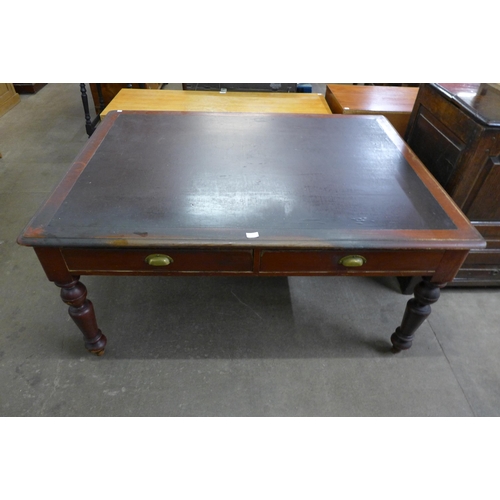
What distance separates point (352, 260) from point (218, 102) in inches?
66.0

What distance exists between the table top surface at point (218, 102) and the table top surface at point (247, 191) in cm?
62

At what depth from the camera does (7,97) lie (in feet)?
12.0

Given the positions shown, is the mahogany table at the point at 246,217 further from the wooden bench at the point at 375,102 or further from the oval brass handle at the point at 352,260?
the wooden bench at the point at 375,102

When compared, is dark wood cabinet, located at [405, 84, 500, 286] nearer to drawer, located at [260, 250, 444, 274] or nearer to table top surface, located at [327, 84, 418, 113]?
table top surface, located at [327, 84, 418, 113]

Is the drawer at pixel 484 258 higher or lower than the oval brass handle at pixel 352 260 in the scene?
lower

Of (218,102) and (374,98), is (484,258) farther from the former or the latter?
(218,102)

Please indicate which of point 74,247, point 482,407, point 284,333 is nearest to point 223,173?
point 74,247

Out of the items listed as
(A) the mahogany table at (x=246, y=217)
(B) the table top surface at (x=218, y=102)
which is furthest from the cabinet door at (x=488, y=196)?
(B) the table top surface at (x=218, y=102)

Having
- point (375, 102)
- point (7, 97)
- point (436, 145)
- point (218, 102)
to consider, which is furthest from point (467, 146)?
point (7, 97)

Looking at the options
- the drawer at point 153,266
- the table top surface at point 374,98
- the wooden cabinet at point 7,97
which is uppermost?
the table top surface at point 374,98

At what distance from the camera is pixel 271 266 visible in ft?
3.88

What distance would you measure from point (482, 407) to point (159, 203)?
1496mm

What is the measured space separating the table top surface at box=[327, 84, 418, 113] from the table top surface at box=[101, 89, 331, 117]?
→ 141 mm

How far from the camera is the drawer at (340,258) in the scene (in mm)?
1142
